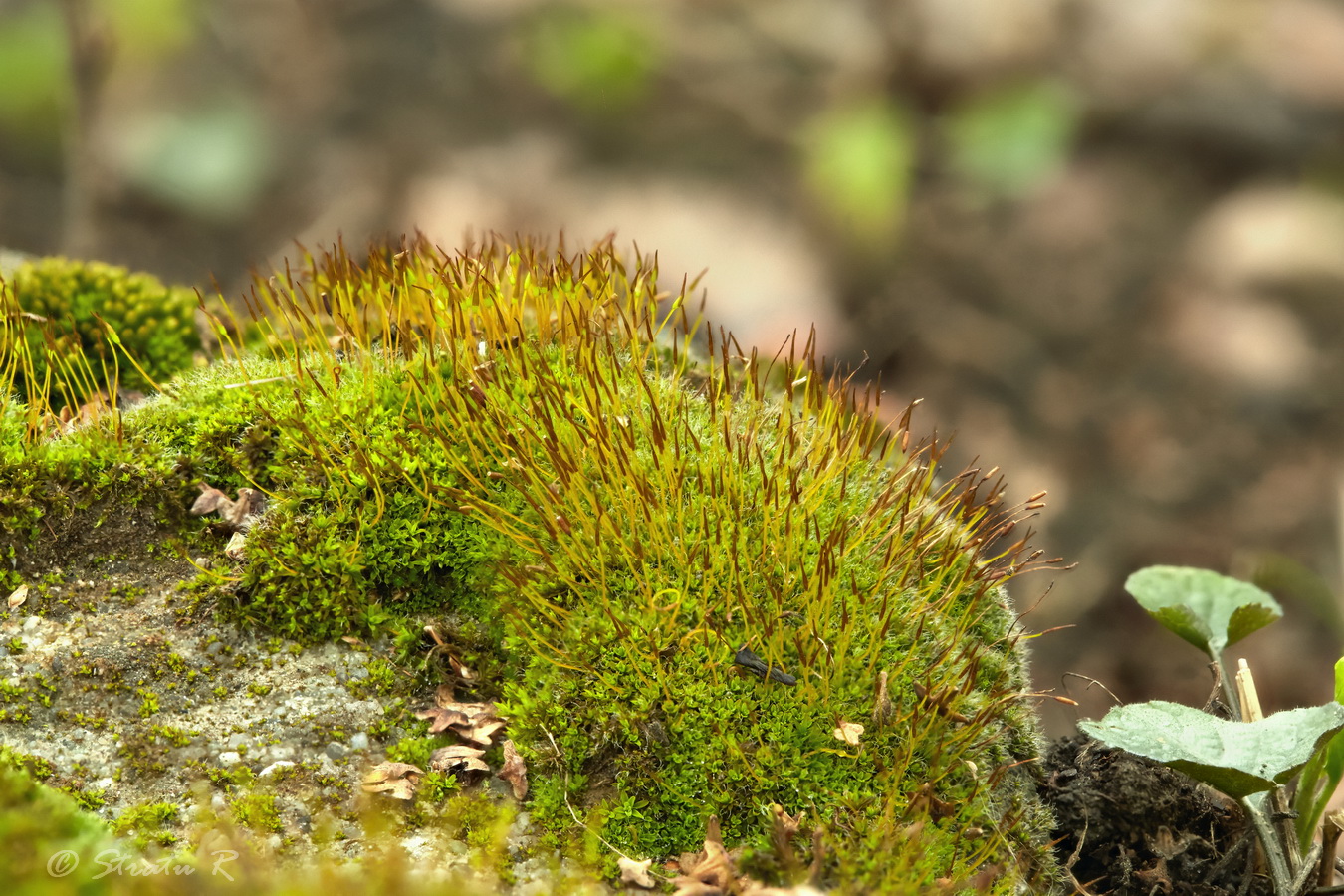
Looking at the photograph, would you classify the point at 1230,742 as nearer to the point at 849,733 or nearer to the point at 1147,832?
the point at 1147,832

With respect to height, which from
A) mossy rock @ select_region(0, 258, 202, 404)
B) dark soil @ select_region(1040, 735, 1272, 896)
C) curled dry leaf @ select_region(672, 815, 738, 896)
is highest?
dark soil @ select_region(1040, 735, 1272, 896)

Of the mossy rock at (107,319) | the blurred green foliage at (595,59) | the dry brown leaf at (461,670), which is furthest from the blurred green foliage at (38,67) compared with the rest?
the dry brown leaf at (461,670)

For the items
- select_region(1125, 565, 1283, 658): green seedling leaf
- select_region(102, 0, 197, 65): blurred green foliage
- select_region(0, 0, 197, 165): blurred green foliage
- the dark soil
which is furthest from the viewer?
select_region(0, 0, 197, 165): blurred green foliage

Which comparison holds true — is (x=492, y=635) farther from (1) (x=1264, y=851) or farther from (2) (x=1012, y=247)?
(2) (x=1012, y=247)

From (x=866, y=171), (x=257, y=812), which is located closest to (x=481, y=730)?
(x=257, y=812)

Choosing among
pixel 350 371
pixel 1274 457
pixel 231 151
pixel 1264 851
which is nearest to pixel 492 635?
pixel 350 371

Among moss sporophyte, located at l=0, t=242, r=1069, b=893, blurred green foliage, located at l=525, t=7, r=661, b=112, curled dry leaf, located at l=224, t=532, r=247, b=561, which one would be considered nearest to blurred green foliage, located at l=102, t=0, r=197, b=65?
blurred green foliage, located at l=525, t=7, r=661, b=112

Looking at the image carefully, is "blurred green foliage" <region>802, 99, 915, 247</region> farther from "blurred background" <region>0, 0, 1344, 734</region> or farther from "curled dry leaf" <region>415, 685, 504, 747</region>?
"curled dry leaf" <region>415, 685, 504, 747</region>

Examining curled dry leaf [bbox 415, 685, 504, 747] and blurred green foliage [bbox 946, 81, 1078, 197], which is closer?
curled dry leaf [bbox 415, 685, 504, 747]

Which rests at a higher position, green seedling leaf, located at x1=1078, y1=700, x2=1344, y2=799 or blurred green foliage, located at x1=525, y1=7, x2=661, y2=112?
blurred green foliage, located at x1=525, y1=7, x2=661, y2=112
